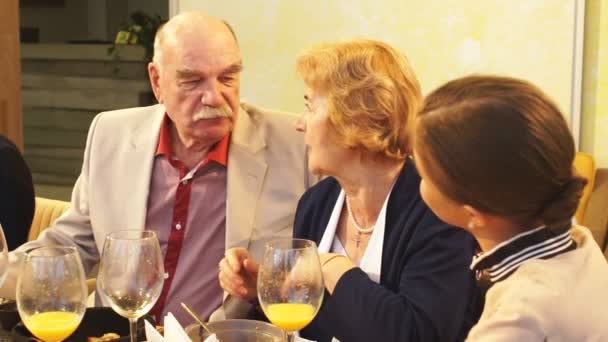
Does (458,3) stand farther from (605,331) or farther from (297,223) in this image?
(605,331)

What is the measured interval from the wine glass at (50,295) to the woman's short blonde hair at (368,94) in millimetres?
734

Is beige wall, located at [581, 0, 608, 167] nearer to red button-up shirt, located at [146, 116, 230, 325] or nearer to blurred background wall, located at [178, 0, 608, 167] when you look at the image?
blurred background wall, located at [178, 0, 608, 167]

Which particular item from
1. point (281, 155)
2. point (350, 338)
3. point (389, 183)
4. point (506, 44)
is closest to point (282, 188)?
point (281, 155)

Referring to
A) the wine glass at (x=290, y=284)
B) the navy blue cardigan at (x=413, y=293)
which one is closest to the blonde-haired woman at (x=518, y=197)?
the wine glass at (x=290, y=284)

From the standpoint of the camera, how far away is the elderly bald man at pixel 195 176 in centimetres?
231

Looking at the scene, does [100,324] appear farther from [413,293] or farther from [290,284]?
[413,293]

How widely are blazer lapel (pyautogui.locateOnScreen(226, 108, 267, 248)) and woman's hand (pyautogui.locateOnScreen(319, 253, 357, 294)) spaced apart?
560 mm

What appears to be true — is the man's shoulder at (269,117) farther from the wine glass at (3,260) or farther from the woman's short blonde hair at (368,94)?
the wine glass at (3,260)

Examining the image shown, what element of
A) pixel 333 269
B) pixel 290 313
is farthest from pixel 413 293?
pixel 290 313

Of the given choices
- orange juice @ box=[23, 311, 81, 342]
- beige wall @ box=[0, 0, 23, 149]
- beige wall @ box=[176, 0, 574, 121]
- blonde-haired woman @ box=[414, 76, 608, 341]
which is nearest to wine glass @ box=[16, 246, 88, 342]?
orange juice @ box=[23, 311, 81, 342]

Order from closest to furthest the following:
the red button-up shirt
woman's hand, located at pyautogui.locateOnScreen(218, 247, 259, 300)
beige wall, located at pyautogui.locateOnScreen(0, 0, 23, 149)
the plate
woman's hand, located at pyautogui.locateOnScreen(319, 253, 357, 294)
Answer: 1. the plate
2. woman's hand, located at pyautogui.locateOnScreen(319, 253, 357, 294)
3. woman's hand, located at pyautogui.locateOnScreen(218, 247, 259, 300)
4. the red button-up shirt
5. beige wall, located at pyautogui.locateOnScreen(0, 0, 23, 149)

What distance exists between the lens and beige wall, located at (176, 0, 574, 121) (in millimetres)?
3941

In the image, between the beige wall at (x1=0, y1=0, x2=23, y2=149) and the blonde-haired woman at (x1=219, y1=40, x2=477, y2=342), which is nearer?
the blonde-haired woman at (x1=219, y1=40, x2=477, y2=342)

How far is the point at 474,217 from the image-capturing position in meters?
1.33
